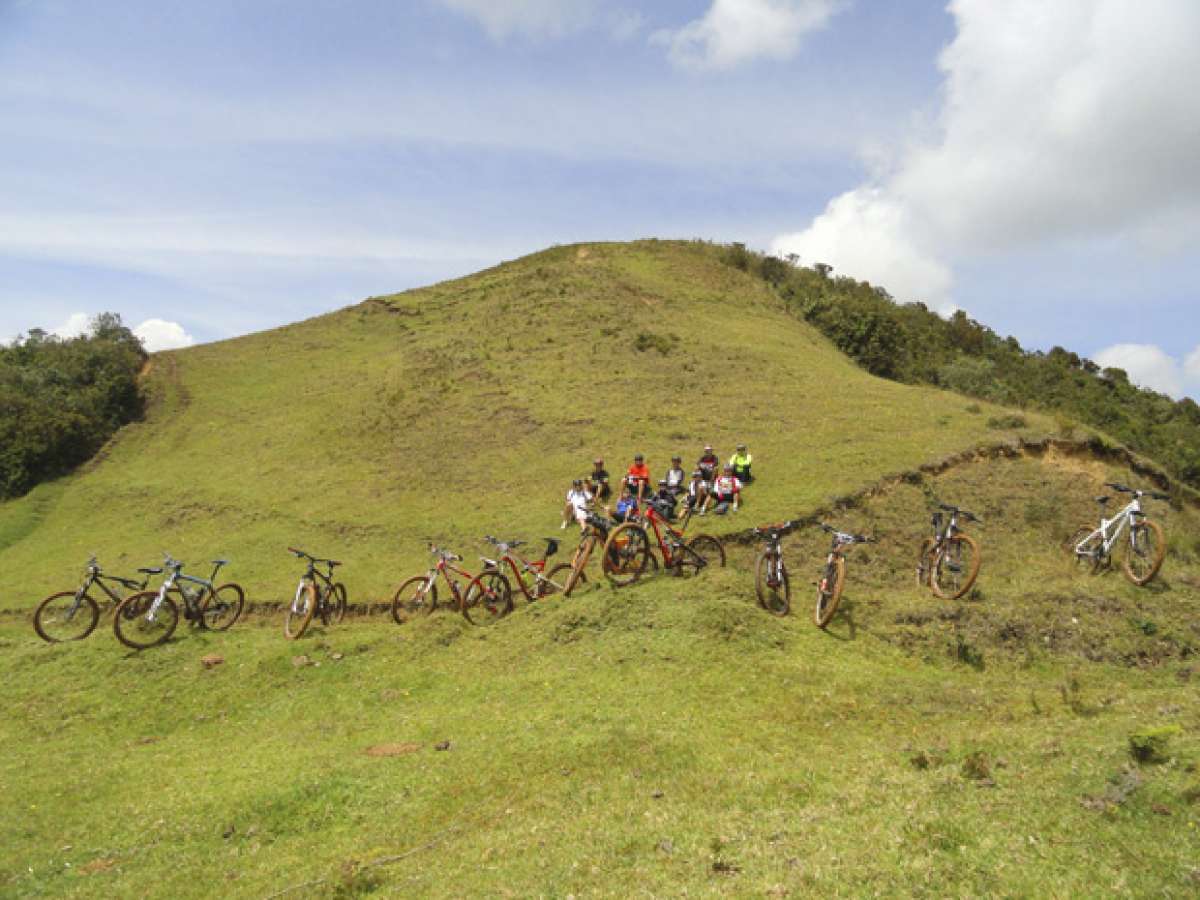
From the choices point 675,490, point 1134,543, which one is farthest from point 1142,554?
point 675,490

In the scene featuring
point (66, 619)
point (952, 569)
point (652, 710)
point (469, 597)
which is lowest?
point (66, 619)

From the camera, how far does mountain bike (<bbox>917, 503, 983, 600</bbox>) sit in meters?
12.6

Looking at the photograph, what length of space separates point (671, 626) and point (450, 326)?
35.4 meters

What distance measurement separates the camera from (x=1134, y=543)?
40.1 ft

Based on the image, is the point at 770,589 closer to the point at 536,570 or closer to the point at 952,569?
the point at 952,569

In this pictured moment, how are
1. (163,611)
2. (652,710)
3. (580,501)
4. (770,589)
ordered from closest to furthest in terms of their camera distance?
(652,710) < (770,589) < (163,611) < (580,501)

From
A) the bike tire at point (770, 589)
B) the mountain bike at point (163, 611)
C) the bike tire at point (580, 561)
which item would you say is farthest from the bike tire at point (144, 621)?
the bike tire at point (770, 589)

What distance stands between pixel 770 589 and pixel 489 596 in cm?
536

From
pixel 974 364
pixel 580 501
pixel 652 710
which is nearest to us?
pixel 652 710

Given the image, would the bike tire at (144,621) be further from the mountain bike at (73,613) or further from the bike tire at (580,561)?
the bike tire at (580,561)

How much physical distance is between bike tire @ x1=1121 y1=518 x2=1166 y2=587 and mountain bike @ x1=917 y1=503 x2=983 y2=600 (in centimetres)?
232

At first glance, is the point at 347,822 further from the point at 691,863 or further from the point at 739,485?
the point at 739,485

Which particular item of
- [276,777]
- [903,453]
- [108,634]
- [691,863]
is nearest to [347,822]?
[276,777]

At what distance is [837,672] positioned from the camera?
10375 millimetres
